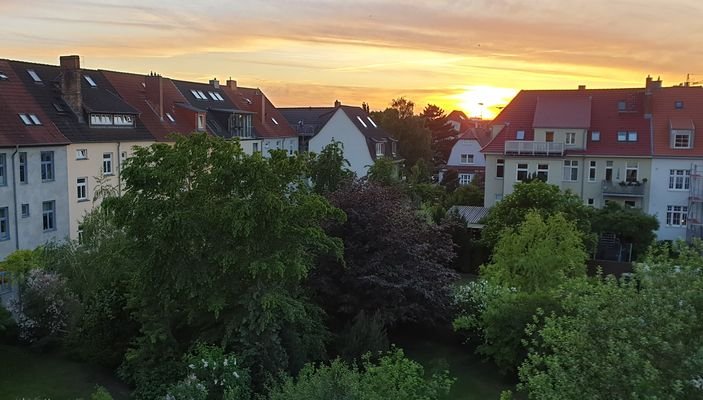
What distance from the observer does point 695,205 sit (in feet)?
132

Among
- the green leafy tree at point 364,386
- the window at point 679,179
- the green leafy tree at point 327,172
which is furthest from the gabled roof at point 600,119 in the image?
the green leafy tree at point 364,386

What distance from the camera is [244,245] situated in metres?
16.7

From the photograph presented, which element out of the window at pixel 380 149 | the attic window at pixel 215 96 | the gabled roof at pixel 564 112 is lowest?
the window at pixel 380 149

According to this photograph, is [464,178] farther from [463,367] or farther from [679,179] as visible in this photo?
[463,367]

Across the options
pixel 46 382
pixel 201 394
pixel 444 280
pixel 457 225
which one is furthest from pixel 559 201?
pixel 46 382

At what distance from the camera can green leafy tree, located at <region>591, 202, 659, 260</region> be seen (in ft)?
116

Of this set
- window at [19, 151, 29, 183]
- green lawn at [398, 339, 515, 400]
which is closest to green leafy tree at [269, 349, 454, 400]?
green lawn at [398, 339, 515, 400]

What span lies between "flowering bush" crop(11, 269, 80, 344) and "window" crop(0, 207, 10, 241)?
10.5 metres

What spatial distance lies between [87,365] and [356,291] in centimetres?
914

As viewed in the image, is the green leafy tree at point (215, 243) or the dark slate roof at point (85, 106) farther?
the dark slate roof at point (85, 106)

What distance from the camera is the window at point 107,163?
37.0 metres

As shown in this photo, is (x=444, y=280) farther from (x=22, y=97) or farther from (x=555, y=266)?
(x=22, y=97)

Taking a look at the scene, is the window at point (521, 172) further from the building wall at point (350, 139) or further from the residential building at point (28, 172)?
the residential building at point (28, 172)

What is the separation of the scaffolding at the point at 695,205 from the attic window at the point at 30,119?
3991 cm
